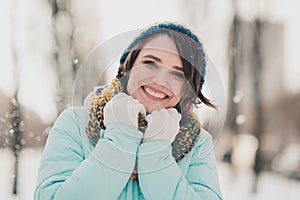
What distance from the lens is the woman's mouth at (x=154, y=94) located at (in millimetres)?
867

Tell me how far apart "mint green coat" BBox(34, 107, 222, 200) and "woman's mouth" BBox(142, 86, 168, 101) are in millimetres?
70

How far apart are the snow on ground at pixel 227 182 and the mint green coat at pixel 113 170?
282 cm

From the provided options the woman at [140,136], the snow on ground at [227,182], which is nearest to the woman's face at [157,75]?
the woman at [140,136]

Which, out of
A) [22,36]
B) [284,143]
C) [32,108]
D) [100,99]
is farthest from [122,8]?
[284,143]

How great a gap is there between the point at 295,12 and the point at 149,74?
243 inches

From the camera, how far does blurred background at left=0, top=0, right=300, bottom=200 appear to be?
371 centimetres

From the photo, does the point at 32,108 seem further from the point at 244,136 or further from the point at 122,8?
the point at 244,136

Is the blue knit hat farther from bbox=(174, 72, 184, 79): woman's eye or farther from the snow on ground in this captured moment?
the snow on ground

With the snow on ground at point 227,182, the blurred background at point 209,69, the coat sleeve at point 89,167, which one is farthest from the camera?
the snow on ground at point 227,182

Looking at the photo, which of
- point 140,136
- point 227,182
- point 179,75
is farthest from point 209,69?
point 227,182

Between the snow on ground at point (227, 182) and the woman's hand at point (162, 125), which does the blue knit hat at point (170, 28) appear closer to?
the woman's hand at point (162, 125)

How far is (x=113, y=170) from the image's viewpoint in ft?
2.83

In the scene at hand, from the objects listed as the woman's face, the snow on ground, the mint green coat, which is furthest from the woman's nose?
the snow on ground

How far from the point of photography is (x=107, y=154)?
0.87 meters
